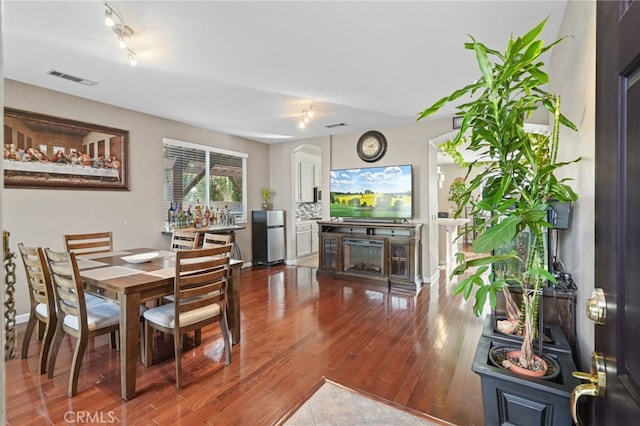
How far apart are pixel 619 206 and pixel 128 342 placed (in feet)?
8.10

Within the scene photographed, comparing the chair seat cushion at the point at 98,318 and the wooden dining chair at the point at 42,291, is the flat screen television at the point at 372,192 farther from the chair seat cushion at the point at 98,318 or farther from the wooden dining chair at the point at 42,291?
the wooden dining chair at the point at 42,291

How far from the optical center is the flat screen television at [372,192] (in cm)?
493

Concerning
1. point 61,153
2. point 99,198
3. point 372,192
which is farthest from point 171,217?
point 372,192

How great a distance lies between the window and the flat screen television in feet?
5.98

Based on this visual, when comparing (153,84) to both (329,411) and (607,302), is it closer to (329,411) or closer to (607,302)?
(329,411)

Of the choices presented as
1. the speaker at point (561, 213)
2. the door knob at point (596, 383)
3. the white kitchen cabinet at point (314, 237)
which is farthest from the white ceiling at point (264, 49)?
the white kitchen cabinet at point (314, 237)

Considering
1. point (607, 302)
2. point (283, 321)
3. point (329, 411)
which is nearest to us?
point (607, 302)

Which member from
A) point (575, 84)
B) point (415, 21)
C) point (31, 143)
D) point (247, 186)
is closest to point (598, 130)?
point (575, 84)

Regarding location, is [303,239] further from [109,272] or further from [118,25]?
[118,25]

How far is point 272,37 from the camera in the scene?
2441 millimetres

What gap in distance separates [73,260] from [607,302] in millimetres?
2553

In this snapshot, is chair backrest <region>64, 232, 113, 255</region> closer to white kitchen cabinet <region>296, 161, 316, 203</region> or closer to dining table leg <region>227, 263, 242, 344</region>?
dining table leg <region>227, 263, 242, 344</region>

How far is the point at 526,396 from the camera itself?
1249 mm

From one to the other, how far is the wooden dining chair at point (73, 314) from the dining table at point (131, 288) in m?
0.12
